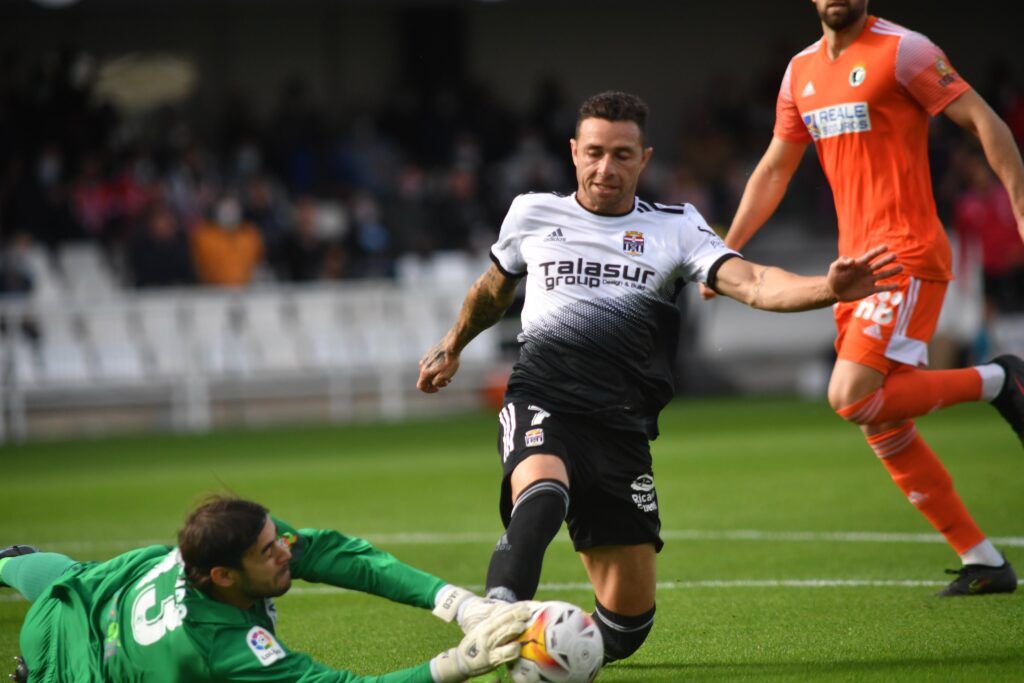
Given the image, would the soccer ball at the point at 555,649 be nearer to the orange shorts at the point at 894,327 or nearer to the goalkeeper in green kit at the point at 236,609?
the goalkeeper in green kit at the point at 236,609

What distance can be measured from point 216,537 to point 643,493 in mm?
1689

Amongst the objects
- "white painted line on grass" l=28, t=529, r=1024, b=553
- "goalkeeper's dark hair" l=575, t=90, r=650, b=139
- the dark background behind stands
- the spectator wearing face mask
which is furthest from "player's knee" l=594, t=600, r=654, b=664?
the spectator wearing face mask

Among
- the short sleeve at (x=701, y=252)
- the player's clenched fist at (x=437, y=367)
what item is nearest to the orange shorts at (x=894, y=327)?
the short sleeve at (x=701, y=252)

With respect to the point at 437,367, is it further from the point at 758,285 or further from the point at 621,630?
the point at 758,285

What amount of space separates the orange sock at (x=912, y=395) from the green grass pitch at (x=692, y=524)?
0.85 metres

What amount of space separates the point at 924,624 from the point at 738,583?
1.39m

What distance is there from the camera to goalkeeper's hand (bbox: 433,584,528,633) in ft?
14.3

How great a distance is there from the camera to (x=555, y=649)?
423 centimetres

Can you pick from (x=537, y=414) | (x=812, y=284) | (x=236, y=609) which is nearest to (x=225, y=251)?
(x=537, y=414)

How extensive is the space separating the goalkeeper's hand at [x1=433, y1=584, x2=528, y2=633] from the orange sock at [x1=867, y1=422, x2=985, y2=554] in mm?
2665

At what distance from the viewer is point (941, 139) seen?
23.7m

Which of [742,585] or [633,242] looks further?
[742,585]

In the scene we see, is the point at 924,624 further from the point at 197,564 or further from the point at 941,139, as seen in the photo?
the point at 941,139

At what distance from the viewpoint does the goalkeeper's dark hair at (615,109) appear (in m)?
5.14
